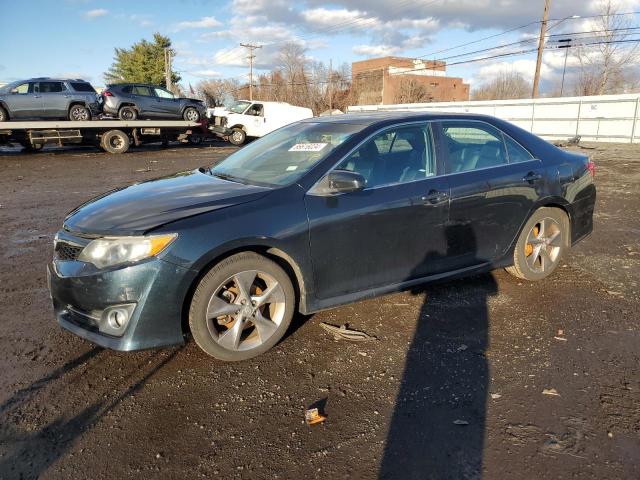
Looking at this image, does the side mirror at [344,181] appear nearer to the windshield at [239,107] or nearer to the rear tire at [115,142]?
the rear tire at [115,142]

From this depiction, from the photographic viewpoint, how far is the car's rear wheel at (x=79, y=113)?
18203mm

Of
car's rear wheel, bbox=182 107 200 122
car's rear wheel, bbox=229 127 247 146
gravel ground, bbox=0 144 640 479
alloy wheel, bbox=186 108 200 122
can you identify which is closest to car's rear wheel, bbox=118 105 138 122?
car's rear wheel, bbox=182 107 200 122

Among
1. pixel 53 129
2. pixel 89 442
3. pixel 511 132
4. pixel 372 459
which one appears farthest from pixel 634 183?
pixel 53 129

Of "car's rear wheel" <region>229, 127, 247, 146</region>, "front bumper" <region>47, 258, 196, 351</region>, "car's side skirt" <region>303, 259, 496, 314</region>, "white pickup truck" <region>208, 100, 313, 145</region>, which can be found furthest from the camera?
"car's rear wheel" <region>229, 127, 247, 146</region>

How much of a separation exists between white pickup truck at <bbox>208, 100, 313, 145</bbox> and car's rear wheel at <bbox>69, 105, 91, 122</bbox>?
5.69 meters

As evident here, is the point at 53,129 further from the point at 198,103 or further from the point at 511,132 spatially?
the point at 511,132

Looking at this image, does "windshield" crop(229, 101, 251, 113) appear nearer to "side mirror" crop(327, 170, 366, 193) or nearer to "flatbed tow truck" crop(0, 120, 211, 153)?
"flatbed tow truck" crop(0, 120, 211, 153)

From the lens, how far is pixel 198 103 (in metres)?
22.6

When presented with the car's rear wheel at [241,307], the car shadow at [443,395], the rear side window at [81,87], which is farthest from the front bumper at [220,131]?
the car's rear wheel at [241,307]

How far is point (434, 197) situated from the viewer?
387cm

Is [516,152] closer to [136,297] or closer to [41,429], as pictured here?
[136,297]

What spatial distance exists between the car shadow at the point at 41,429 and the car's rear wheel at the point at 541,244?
3362mm

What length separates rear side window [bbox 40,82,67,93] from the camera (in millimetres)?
17297

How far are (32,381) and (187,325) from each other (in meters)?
1.02
